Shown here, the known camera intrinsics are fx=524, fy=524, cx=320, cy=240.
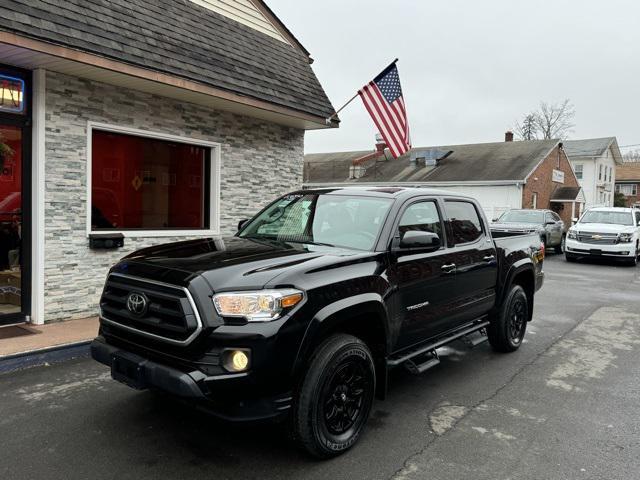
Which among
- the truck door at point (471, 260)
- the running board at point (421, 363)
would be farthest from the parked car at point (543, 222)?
the running board at point (421, 363)

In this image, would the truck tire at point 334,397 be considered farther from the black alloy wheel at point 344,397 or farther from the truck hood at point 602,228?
the truck hood at point 602,228

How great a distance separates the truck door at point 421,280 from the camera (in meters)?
4.14

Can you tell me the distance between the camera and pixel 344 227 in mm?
4379

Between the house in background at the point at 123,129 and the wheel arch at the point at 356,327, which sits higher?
the house in background at the point at 123,129

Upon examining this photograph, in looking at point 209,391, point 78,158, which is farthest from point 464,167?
point 209,391

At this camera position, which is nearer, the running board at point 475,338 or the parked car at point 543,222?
the running board at point 475,338

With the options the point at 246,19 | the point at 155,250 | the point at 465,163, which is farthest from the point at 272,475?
the point at 465,163

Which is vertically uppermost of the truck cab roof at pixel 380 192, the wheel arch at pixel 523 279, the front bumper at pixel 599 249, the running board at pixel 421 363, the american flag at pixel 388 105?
the american flag at pixel 388 105

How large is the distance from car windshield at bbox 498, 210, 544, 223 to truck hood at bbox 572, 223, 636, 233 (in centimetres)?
170

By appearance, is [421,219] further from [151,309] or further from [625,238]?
[625,238]

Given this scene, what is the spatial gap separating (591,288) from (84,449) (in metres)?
11.2

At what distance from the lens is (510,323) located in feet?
20.1

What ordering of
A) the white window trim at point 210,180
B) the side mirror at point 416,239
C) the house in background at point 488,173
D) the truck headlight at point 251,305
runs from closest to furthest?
1. the truck headlight at point 251,305
2. the side mirror at point 416,239
3. the white window trim at point 210,180
4. the house in background at point 488,173

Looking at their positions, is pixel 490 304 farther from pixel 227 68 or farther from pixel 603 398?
pixel 227 68
